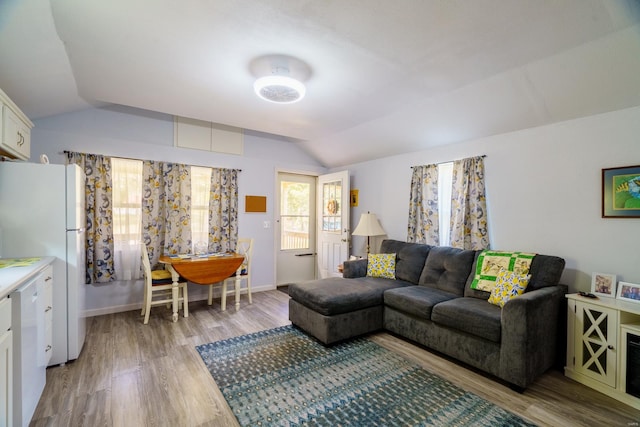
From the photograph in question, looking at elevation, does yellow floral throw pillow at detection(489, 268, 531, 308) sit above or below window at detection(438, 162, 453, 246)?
below

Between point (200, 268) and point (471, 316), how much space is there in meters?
2.79

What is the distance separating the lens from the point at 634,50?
71.9 inches

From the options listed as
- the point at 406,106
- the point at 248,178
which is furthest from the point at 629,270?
the point at 248,178

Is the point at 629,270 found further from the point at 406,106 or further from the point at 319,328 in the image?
the point at 319,328

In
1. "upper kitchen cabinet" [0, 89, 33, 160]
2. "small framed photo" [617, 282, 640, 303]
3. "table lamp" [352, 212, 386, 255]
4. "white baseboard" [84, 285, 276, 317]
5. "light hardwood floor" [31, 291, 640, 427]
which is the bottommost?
"light hardwood floor" [31, 291, 640, 427]

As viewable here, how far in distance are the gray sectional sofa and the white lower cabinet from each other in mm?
2000

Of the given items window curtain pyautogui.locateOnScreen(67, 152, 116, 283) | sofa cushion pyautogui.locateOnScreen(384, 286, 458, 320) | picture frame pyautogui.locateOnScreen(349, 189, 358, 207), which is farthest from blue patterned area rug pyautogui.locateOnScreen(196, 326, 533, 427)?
picture frame pyautogui.locateOnScreen(349, 189, 358, 207)

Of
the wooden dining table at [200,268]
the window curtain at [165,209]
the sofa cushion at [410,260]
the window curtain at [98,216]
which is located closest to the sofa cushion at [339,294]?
the sofa cushion at [410,260]

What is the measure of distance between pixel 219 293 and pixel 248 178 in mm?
1775

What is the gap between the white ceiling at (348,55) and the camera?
1.62 meters

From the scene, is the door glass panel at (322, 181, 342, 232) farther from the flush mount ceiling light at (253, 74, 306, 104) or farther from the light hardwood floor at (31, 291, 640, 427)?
the flush mount ceiling light at (253, 74, 306, 104)

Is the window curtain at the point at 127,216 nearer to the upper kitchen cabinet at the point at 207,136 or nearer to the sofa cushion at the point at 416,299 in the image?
the upper kitchen cabinet at the point at 207,136

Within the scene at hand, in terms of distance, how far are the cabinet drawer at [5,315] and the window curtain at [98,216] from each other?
209 centimetres

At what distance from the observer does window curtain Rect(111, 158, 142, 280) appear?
3482 millimetres
